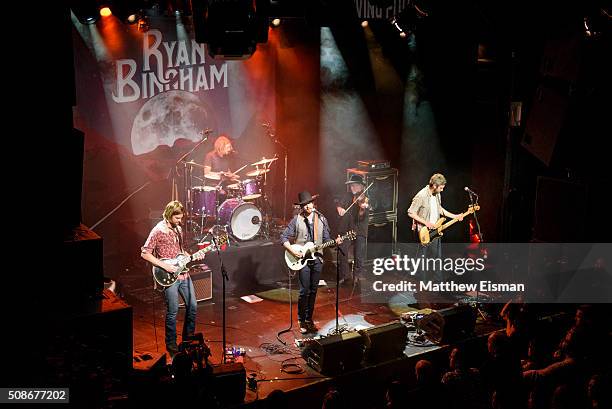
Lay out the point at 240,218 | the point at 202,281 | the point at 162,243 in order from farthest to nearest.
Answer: the point at 240,218 < the point at 202,281 < the point at 162,243

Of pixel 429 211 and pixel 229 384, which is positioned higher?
pixel 429 211

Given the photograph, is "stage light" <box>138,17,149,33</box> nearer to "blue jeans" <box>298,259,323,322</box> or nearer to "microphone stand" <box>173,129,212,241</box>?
"microphone stand" <box>173,129,212,241</box>

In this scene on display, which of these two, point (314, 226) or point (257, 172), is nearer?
point (314, 226)

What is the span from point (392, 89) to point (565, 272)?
16.1 ft

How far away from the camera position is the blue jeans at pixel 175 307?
7.92 m

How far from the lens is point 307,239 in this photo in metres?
8.85

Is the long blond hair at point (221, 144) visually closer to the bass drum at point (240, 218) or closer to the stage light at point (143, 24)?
the bass drum at point (240, 218)

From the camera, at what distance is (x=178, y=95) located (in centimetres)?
1209

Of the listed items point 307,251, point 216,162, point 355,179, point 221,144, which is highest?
point 221,144

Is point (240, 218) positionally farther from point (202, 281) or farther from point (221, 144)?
point (221, 144)

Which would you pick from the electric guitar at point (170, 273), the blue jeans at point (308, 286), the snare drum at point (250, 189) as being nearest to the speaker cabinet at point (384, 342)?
the blue jeans at point (308, 286)

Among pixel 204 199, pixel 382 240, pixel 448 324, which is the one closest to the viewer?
pixel 448 324

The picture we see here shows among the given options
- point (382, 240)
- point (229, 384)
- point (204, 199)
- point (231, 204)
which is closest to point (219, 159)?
point (204, 199)

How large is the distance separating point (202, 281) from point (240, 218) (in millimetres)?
1412
